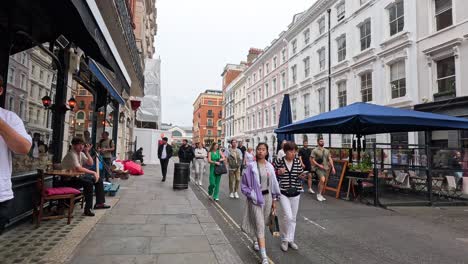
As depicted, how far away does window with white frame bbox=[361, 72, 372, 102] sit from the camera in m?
18.7

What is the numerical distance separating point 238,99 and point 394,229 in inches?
1752

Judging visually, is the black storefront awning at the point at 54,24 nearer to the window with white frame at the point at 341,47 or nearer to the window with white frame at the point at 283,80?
the window with white frame at the point at 341,47

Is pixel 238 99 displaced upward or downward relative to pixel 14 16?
upward

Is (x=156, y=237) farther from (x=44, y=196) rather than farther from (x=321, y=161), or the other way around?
(x=321, y=161)

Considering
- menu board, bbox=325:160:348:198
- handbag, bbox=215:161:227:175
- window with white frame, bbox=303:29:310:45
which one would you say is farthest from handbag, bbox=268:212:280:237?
window with white frame, bbox=303:29:310:45

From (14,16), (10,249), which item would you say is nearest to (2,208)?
(10,249)

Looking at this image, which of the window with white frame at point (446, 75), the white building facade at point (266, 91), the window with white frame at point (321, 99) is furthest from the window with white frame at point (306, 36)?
the window with white frame at point (446, 75)

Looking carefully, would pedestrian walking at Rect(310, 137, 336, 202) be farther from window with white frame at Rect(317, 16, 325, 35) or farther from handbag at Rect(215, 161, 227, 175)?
window with white frame at Rect(317, 16, 325, 35)

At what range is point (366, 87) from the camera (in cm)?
1903

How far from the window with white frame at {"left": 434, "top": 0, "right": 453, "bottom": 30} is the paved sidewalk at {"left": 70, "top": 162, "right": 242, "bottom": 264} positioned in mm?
14557

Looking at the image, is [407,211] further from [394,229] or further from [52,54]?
[52,54]

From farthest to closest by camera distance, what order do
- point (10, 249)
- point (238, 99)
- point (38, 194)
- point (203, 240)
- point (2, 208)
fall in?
point (238, 99) < point (38, 194) < point (203, 240) < point (10, 249) < point (2, 208)

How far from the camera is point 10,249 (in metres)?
3.94

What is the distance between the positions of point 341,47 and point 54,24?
21021 millimetres
